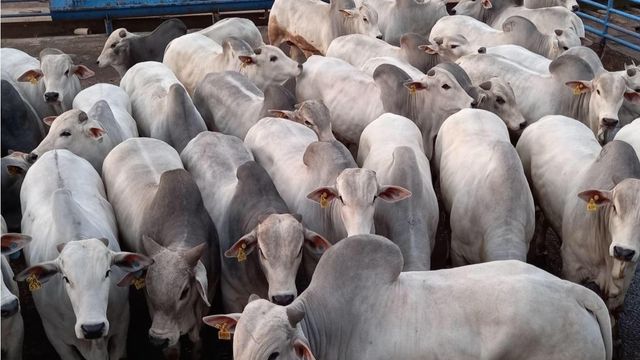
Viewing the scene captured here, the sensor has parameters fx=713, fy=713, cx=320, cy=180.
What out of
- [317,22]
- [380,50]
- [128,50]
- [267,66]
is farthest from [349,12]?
[128,50]

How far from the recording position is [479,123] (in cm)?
560

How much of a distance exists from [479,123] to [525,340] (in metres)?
2.54

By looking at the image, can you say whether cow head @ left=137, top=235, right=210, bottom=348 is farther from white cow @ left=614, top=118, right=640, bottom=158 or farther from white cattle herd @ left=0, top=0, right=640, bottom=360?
white cow @ left=614, top=118, right=640, bottom=158

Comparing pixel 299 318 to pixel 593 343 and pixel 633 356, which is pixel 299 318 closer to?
pixel 593 343

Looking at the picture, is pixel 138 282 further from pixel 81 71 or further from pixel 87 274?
pixel 81 71

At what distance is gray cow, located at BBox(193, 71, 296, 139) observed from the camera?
6461 millimetres

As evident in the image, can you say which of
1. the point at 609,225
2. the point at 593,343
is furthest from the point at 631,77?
the point at 593,343

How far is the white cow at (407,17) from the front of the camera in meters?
9.33

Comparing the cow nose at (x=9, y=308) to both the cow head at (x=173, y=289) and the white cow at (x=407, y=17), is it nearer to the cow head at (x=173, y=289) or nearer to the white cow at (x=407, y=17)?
the cow head at (x=173, y=289)

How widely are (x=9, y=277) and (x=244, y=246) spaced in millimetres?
1471

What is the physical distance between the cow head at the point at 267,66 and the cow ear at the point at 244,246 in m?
3.36

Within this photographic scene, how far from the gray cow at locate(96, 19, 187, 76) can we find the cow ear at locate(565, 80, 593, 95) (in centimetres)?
479

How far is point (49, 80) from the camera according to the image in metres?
6.82

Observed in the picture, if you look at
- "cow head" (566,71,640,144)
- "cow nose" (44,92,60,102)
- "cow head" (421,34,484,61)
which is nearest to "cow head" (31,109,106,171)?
"cow nose" (44,92,60,102)
